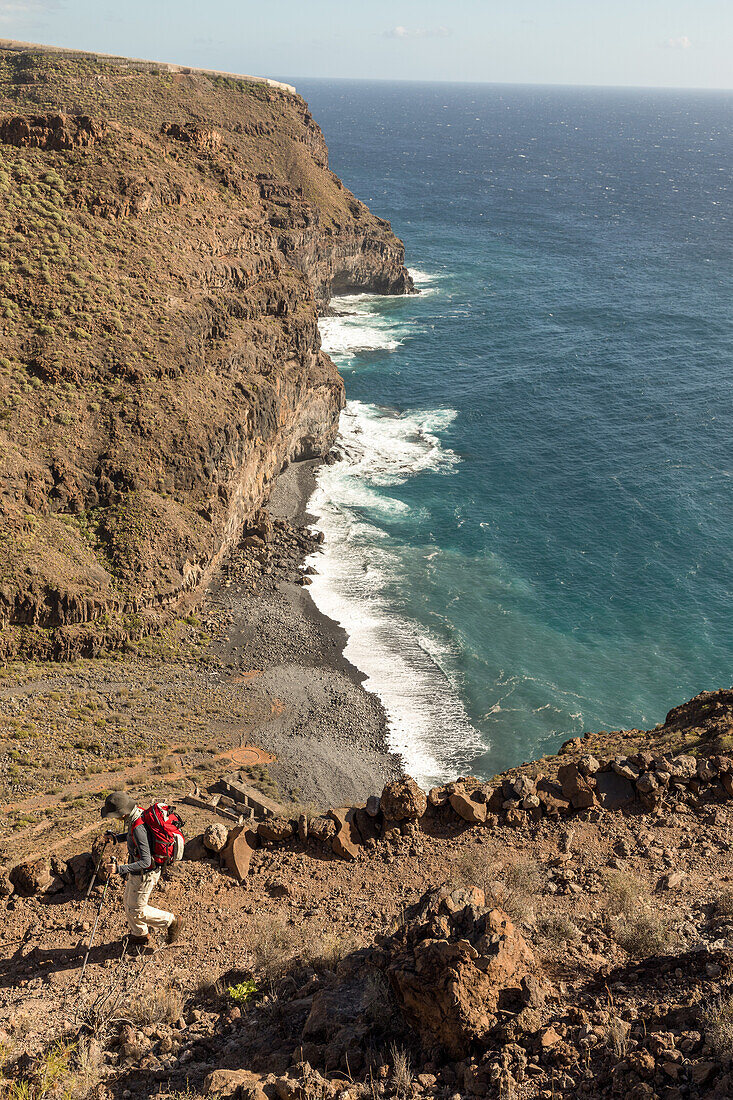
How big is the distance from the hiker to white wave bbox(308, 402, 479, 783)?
26.1 meters

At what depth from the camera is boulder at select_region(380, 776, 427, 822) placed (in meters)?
16.6

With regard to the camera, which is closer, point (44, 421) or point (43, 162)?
point (44, 421)

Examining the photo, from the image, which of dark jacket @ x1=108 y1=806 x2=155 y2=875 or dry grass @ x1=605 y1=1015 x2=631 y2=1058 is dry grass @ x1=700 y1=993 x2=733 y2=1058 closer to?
→ dry grass @ x1=605 y1=1015 x2=631 y2=1058

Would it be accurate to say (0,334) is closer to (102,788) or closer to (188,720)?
(188,720)

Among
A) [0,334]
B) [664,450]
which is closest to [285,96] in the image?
[664,450]

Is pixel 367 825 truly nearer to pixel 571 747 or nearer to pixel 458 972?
pixel 458 972

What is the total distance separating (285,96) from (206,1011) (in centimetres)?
12296

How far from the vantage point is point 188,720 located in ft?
122

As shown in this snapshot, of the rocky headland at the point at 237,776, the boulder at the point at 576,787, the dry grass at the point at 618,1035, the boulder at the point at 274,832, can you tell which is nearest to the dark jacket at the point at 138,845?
the rocky headland at the point at 237,776

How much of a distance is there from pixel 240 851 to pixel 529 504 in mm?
48041

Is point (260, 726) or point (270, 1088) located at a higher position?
point (270, 1088)

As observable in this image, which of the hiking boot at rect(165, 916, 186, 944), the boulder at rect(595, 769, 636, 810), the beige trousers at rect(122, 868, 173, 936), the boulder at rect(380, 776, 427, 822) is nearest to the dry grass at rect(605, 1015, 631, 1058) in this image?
the beige trousers at rect(122, 868, 173, 936)

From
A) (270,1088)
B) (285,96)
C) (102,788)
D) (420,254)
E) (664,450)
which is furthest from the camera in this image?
(420,254)

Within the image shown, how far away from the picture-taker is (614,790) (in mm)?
17531
